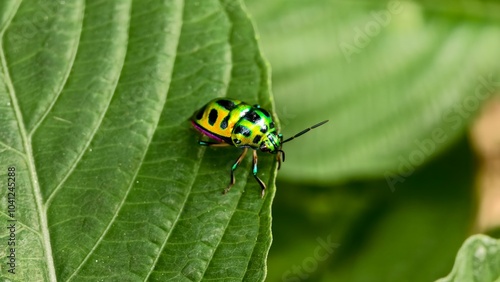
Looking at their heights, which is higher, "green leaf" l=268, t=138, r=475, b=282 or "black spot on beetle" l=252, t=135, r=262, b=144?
"black spot on beetle" l=252, t=135, r=262, b=144

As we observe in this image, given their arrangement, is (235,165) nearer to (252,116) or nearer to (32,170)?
(252,116)

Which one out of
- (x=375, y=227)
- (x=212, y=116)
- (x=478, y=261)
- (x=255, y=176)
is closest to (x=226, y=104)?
(x=212, y=116)

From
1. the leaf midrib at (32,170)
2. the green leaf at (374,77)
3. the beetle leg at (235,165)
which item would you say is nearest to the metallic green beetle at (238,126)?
the beetle leg at (235,165)

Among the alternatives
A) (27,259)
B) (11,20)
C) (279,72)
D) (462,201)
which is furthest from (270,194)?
(462,201)

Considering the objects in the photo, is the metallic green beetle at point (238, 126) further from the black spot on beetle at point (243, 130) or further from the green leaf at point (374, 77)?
the green leaf at point (374, 77)

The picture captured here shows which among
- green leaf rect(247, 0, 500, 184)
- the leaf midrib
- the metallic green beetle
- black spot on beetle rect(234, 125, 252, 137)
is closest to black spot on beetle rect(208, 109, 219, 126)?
Answer: the metallic green beetle

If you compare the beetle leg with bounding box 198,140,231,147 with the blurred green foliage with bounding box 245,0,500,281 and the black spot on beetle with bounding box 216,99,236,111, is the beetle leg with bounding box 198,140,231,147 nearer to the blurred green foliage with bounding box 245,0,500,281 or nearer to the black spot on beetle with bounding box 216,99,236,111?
the black spot on beetle with bounding box 216,99,236,111
